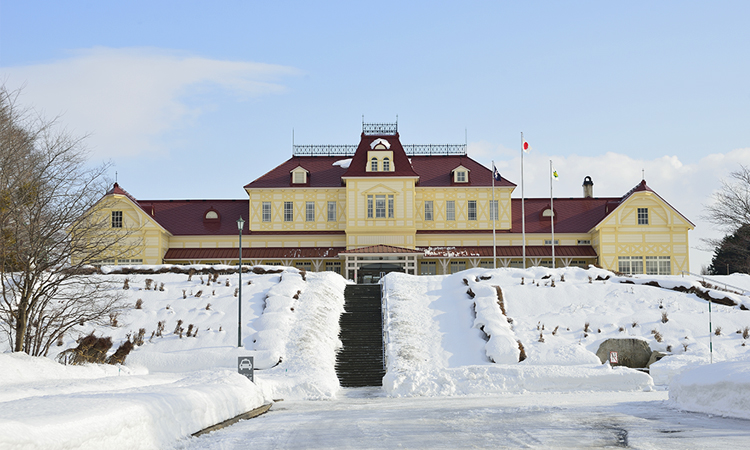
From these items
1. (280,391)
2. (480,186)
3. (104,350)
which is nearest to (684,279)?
(480,186)

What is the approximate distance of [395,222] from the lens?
157 feet

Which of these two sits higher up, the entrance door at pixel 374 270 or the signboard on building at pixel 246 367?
the entrance door at pixel 374 270

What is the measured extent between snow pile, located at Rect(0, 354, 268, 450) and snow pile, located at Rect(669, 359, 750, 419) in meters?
8.92

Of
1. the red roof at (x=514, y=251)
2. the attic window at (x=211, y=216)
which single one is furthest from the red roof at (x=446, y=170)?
the attic window at (x=211, y=216)

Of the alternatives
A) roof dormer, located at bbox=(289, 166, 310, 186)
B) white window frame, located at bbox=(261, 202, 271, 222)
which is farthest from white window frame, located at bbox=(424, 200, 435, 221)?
white window frame, located at bbox=(261, 202, 271, 222)

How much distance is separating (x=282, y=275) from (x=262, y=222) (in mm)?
15823

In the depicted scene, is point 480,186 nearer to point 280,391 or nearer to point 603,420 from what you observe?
point 280,391

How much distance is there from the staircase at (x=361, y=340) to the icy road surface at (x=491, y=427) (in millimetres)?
7266

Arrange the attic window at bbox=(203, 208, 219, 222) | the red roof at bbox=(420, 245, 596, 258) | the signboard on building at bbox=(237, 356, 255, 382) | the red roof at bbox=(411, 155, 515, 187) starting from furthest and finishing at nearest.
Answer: the attic window at bbox=(203, 208, 219, 222), the red roof at bbox=(411, 155, 515, 187), the red roof at bbox=(420, 245, 596, 258), the signboard on building at bbox=(237, 356, 255, 382)

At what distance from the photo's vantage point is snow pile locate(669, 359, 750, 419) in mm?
12578

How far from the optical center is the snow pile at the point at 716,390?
12578 mm

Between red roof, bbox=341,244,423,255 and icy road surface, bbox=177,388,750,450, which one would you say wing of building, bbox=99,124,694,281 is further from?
icy road surface, bbox=177,388,750,450

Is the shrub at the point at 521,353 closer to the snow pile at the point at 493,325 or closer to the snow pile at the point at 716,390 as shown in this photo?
the snow pile at the point at 493,325

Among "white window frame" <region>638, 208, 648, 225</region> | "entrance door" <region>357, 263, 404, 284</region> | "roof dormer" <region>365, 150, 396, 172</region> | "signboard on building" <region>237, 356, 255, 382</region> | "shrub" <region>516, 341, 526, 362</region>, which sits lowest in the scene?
"shrub" <region>516, 341, 526, 362</region>
